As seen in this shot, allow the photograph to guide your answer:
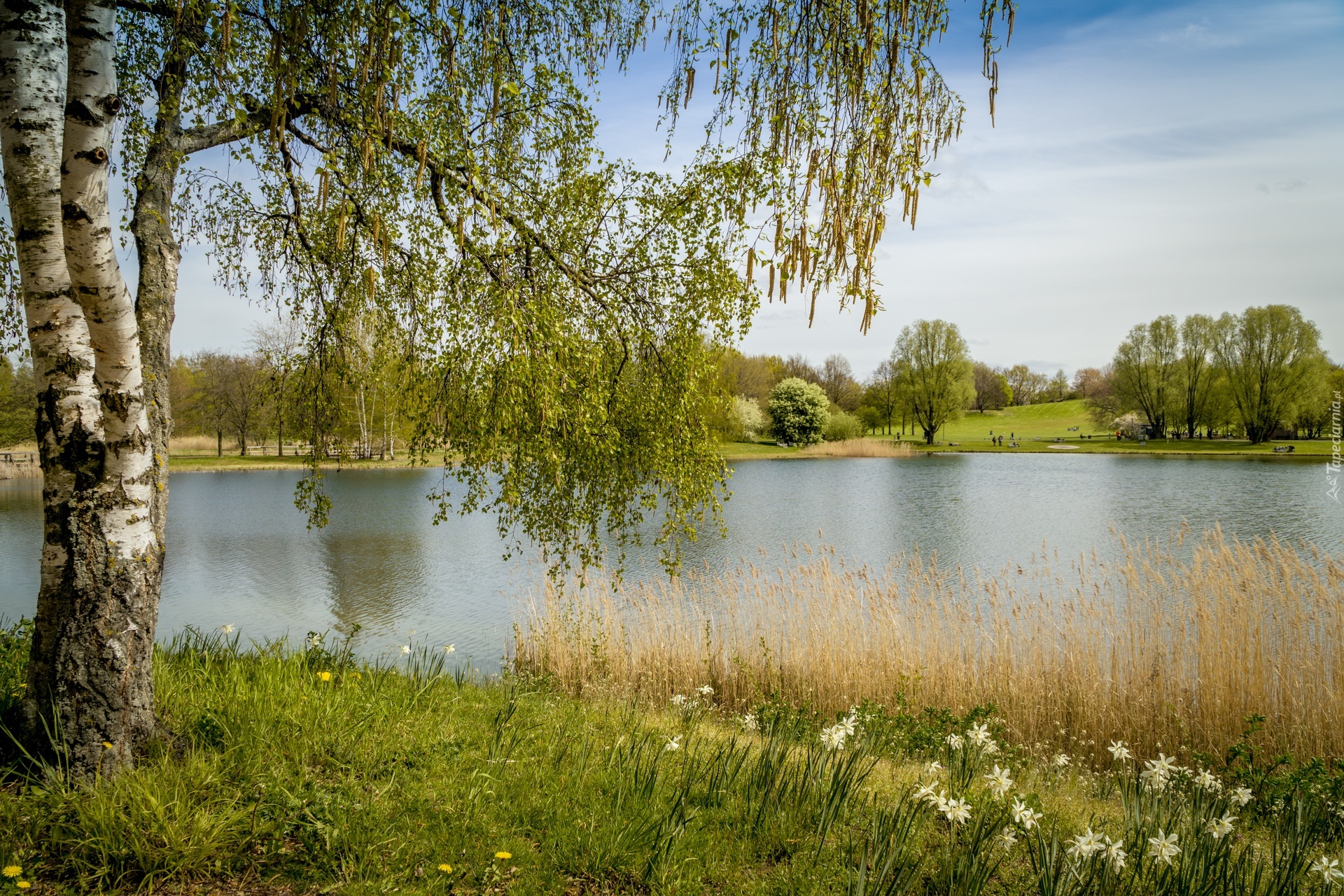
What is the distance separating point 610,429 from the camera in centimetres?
610

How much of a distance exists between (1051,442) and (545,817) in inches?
2741

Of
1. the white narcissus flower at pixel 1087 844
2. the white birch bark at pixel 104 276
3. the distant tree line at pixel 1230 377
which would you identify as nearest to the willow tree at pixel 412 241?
the white birch bark at pixel 104 276

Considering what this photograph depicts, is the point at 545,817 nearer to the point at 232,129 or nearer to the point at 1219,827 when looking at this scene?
the point at 1219,827

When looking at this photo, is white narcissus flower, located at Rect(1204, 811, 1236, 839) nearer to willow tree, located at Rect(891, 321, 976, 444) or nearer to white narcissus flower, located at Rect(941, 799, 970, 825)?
white narcissus flower, located at Rect(941, 799, 970, 825)

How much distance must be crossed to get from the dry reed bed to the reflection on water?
1.45 meters

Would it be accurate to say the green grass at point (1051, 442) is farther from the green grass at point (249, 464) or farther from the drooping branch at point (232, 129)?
the drooping branch at point (232, 129)

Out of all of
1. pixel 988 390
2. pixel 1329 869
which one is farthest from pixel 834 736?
pixel 988 390

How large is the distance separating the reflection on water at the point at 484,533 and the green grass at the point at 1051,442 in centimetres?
1196

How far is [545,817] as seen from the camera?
132 inches

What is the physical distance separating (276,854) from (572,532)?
4.42 meters

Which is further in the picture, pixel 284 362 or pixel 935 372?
pixel 935 372

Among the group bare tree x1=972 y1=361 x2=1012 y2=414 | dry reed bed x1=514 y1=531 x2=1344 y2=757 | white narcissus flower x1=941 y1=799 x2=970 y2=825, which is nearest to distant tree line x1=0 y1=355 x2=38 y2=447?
dry reed bed x1=514 y1=531 x2=1344 y2=757

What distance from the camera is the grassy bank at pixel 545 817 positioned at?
283 centimetres

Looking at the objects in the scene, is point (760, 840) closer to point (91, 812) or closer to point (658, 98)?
point (91, 812)
